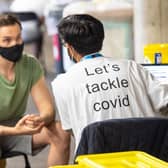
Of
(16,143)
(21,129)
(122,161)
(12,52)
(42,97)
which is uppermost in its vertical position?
(12,52)

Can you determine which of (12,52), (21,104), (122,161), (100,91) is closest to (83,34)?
(100,91)

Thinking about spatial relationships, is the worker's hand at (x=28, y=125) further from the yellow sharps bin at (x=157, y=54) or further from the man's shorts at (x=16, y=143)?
the yellow sharps bin at (x=157, y=54)

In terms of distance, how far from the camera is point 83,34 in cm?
319

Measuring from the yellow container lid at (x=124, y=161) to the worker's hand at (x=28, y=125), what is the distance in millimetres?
1305

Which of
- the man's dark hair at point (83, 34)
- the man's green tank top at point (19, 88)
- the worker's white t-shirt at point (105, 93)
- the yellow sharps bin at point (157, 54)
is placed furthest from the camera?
the yellow sharps bin at point (157, 54)

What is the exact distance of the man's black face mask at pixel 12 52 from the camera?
3668mm

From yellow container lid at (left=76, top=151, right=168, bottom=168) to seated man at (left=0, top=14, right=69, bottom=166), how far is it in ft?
4.31

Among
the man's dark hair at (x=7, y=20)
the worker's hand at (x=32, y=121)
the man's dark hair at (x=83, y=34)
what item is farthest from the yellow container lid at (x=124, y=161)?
the man's dark hair at (x=7, y=20)

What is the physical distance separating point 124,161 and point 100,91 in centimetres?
85

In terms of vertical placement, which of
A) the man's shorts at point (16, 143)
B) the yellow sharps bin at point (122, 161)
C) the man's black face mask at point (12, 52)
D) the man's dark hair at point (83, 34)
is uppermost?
the man's dark hair at point (83, 34)

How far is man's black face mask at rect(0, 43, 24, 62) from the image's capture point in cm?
367

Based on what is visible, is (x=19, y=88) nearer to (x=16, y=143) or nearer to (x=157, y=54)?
(x=16, y=143)

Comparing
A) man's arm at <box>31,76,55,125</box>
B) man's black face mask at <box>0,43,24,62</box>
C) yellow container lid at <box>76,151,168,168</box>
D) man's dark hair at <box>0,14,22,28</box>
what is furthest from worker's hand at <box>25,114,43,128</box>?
yellow container lid at <box>76,151,168,168</box>

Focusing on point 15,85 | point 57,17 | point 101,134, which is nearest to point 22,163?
point 15,85
